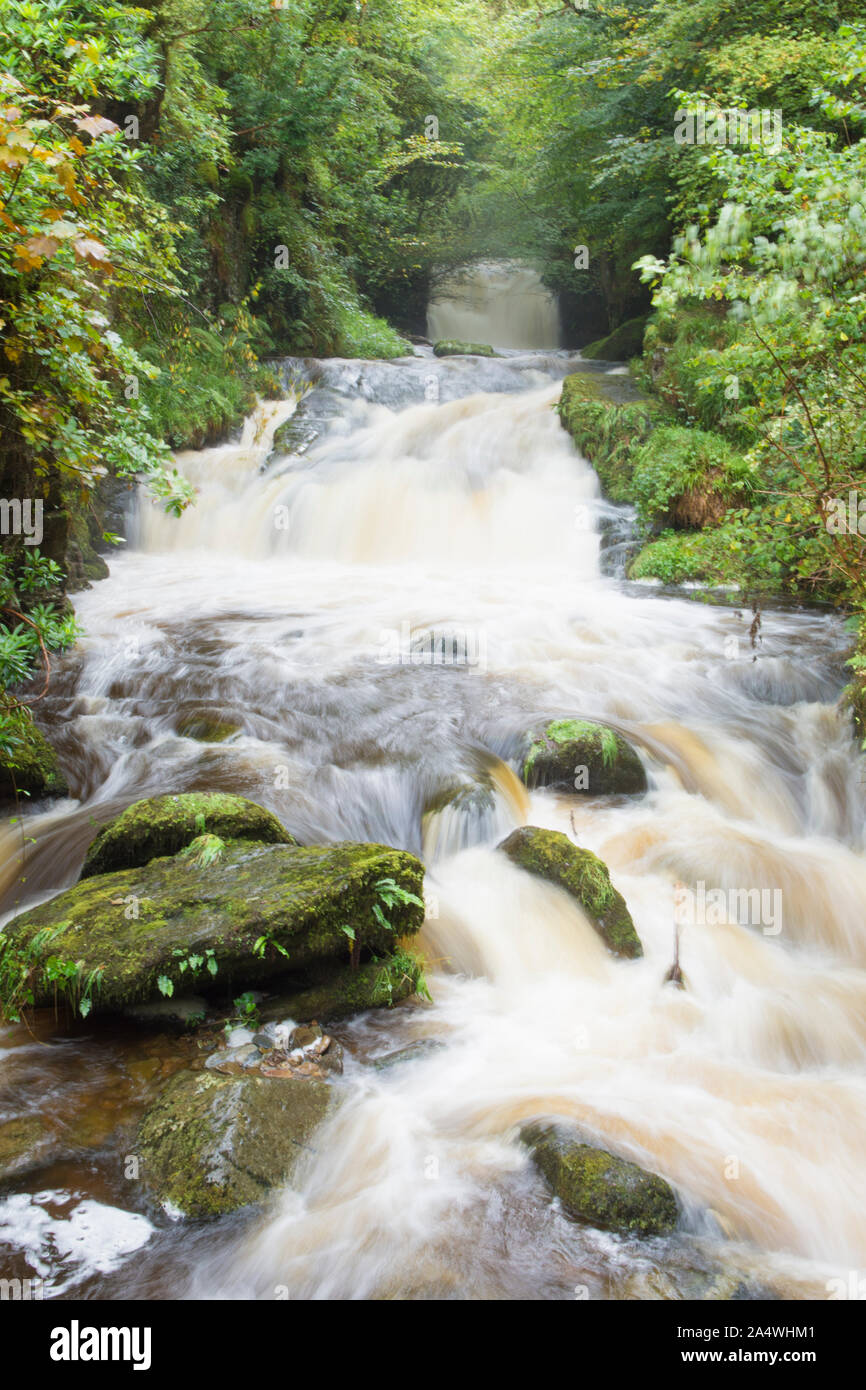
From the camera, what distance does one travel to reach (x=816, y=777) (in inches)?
256

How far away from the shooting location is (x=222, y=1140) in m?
2.96

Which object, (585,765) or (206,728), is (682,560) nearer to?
(585,765)

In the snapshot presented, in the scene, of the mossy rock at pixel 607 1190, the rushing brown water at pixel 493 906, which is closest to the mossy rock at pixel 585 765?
the rushing brown water at pixel 493 906

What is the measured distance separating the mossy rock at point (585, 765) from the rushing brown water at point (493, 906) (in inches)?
6.2

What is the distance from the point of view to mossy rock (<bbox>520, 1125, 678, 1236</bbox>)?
9.30 feet

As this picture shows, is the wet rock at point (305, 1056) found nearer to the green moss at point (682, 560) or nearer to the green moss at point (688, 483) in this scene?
the green moss at point (682, 560)

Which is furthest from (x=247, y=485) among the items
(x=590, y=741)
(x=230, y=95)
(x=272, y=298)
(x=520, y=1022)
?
(x=520, y=1022)

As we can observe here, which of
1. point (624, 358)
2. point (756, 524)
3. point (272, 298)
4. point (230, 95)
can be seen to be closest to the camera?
point (756, 524)

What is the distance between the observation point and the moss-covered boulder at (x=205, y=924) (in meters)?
3.58

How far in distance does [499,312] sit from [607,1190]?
1197 inches

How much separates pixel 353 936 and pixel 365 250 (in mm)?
21392

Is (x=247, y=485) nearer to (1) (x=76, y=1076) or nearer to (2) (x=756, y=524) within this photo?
(2) (x=756, y=524)

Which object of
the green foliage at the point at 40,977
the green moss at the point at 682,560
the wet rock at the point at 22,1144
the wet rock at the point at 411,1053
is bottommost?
the wet rock at the point at 411,1053

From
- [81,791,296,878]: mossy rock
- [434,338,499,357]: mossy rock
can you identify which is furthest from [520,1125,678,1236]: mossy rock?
[434,338,499,357]: mossy rock
